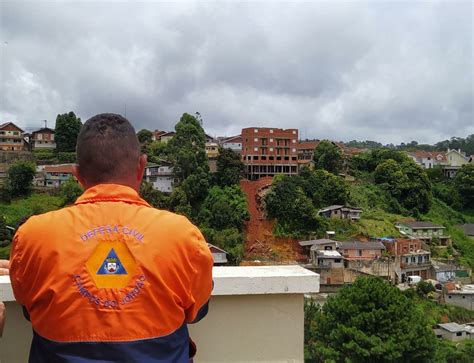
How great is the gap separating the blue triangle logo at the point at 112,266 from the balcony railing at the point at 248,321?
2.27 ft

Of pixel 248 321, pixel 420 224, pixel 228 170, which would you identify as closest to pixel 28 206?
pixel 228 170

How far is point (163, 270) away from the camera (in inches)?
46.4

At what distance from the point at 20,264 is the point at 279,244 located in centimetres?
2349

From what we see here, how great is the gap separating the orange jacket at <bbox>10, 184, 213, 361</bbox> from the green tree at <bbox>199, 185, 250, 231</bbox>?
22325 mm

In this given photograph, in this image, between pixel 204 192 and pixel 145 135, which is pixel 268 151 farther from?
pixel 145 135

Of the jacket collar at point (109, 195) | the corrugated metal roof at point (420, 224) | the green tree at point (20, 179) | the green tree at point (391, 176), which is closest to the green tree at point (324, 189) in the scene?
the corrugated metal roof at point (420, 224)

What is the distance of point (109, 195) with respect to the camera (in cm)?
127

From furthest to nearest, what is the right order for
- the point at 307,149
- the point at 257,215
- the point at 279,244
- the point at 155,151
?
the point at 307,149 < the point at 155,151 < the point at 257,215 < the point at 279,244

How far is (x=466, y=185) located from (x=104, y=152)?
3983 centimetres

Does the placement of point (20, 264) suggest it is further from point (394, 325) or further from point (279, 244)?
point (279, 244)

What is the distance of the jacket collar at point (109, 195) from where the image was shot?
1260 millimetres

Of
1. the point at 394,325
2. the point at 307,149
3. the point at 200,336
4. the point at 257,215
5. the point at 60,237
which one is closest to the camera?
the point at 60,237

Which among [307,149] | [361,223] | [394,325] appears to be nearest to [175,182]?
[361,223]

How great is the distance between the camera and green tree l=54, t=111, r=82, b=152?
33.5m
